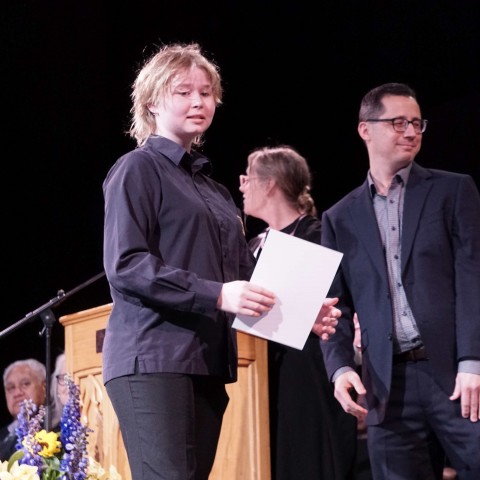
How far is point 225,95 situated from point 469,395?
4185 mm

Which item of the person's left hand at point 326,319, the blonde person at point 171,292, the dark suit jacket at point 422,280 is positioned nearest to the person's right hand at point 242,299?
the blonde person at point 171,292

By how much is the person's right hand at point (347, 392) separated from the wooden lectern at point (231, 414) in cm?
83

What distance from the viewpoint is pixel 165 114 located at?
219 cm

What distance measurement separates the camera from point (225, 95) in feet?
20.5

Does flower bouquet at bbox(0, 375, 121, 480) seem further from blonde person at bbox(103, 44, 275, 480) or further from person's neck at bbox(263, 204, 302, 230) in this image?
person's neck at bbox(263, 204, 302, 230)

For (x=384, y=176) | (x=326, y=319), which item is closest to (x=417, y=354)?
(x=326, y=319)

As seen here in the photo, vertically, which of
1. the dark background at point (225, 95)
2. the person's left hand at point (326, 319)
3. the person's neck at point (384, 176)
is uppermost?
the dark background at point (225, 95)

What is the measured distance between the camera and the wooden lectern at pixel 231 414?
11.1ft

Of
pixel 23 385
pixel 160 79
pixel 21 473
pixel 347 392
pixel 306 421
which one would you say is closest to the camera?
pixel 160 79

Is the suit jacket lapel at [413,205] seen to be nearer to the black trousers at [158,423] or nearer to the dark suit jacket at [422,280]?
the dark suit jacket at [422,280]

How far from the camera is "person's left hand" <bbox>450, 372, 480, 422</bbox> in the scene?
2.40 m

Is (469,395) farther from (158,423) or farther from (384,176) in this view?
(158,423)

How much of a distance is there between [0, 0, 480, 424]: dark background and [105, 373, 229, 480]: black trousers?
12.5 ft

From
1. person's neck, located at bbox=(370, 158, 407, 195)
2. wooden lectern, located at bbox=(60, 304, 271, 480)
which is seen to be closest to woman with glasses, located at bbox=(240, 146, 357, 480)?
wooden lectern, located at bbox=(60, 304, 271, 480)
